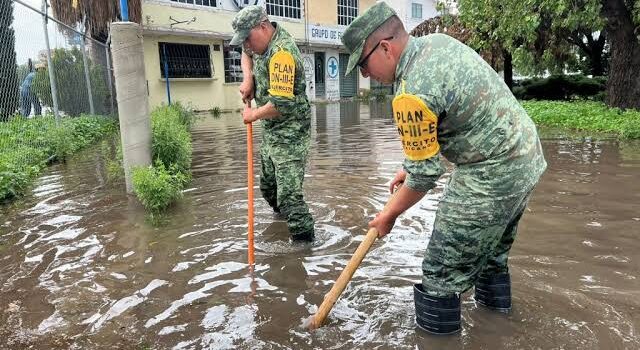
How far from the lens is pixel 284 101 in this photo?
3.83m

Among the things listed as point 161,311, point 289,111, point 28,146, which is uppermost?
point 289,111

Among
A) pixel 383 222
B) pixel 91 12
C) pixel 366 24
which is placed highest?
pixel 91 12

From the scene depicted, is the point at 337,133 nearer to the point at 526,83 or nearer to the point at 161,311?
the point at 161,311

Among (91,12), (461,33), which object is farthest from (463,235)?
(461,33)

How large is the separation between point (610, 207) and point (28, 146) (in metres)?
8.03

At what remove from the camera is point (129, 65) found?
5.64 meters

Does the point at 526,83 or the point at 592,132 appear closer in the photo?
the point at 592,132

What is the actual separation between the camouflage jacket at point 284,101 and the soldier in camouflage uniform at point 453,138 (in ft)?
5.15

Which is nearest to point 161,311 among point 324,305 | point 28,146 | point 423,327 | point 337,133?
point 324,305

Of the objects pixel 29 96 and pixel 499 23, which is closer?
pixel 29 96

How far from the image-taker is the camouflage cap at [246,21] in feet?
12.2

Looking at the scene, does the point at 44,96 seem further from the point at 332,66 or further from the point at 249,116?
the point at 332,66

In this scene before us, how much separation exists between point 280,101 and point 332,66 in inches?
988

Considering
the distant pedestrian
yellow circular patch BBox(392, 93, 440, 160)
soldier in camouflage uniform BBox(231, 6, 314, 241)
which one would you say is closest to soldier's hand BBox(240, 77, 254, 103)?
soldier in camouflage uniform BBox(231, 6, 314, 241)
